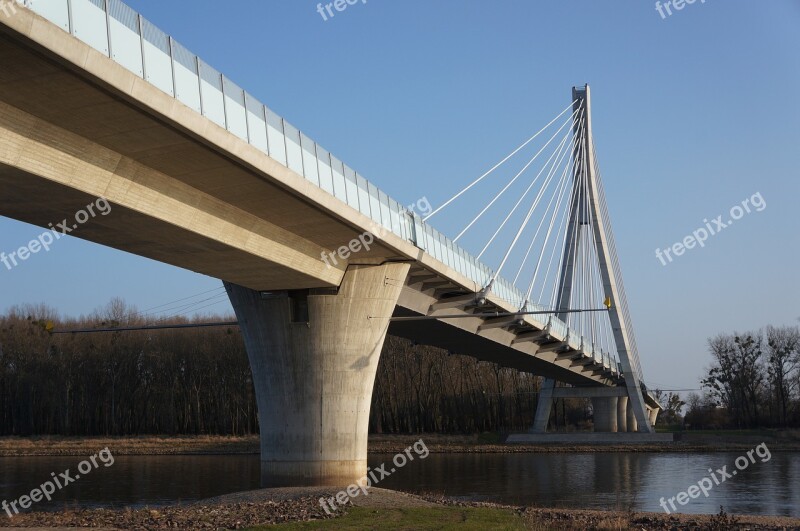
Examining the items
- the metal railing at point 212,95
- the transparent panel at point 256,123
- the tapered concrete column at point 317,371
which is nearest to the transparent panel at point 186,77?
the metal railing at point 212,95

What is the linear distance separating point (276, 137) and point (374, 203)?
745cm

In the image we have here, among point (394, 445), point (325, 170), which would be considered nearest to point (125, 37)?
point (325, 170)

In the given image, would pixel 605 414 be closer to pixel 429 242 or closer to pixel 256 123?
pixel 429 242

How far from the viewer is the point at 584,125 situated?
209 ft

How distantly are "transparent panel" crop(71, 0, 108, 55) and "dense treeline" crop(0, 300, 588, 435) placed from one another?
2746 inches

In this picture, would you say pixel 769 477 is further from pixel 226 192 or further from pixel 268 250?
pixel 226 192

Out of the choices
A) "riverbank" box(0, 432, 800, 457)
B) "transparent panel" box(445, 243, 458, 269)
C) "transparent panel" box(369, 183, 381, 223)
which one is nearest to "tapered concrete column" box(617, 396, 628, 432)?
"riverbank" box(0, 432, 800, 457)

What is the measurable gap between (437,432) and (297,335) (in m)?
53.4

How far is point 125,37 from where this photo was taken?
1817 centimetres

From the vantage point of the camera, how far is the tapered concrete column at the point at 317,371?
33.3 metres

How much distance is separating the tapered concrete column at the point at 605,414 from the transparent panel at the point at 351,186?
182 ft

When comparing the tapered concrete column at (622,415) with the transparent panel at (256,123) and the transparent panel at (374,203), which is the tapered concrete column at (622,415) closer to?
the transparent panel at (374,203)

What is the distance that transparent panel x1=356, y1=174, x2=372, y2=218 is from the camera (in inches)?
1195

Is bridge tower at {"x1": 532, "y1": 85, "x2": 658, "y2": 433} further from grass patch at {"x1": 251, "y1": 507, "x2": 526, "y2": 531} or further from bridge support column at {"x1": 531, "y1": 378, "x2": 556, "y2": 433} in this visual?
grass patch at {"x1": 251, "y1": 507, "x2": 526, "y2": 531}
